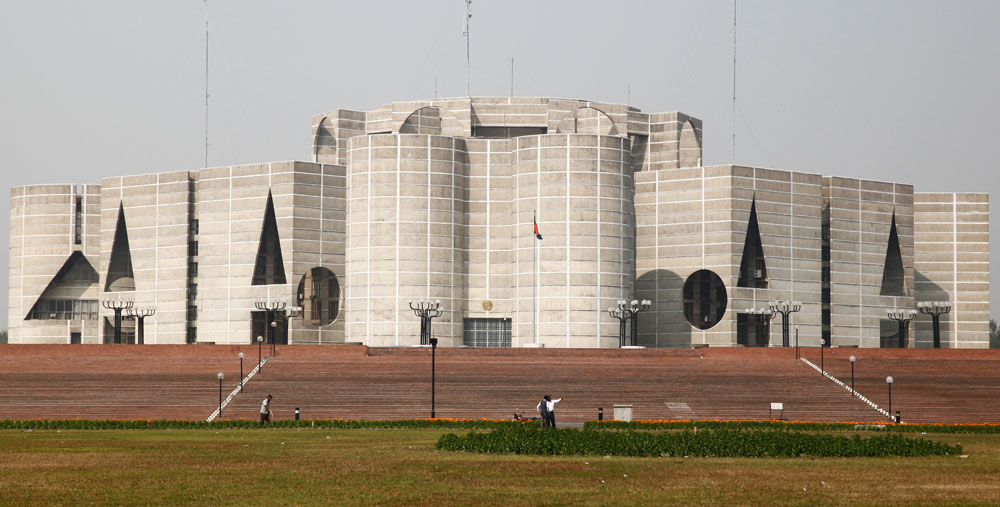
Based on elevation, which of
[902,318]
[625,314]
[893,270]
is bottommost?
[902,318]

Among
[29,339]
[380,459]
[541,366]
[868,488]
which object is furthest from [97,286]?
[868,488]

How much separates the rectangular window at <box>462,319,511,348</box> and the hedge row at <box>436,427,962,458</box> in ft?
197

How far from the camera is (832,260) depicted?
9288 cm

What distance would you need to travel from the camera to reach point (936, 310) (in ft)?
291

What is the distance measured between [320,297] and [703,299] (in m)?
26.9

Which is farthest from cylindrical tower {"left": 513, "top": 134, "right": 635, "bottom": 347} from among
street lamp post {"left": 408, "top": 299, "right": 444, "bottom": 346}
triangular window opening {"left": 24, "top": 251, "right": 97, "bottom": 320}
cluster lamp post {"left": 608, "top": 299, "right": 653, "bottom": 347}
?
triangular window opening {"left": 24, "top": 251, "right": 97, "bottom": 320}

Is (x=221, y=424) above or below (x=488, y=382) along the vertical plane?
below

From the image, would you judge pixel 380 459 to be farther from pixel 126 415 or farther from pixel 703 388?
pixel 703 388

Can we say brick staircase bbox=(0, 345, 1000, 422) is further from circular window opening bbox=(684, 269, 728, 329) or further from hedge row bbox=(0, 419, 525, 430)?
circular window opening bbox=(684, 269, 728, 329)

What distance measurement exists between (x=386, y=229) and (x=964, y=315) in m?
43.7

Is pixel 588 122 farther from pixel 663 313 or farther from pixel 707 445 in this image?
pixel 707 445

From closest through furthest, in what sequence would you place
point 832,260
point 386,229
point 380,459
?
point 380,459 < point 386,229 < point 832,260

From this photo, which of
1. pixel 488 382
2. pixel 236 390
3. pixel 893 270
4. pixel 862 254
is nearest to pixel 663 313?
pixel 862 254

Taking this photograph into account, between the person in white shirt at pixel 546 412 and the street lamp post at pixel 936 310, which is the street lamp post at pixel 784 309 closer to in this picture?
the street lamp post at pixel 936 310
